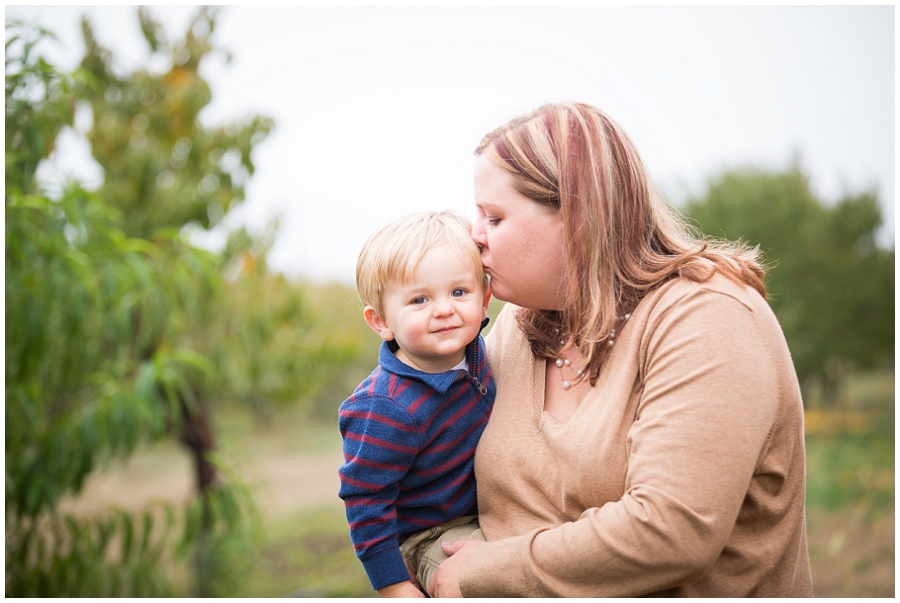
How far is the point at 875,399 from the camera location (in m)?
7.30

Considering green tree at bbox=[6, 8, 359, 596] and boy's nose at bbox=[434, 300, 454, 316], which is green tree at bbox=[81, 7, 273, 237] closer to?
green tree at bbox=[6, 8, 359, 596]

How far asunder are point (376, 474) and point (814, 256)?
6.66 meters

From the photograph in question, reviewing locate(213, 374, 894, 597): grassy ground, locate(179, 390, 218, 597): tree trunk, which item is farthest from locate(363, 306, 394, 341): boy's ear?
locate(213, 374, 894, 597): grassy ground

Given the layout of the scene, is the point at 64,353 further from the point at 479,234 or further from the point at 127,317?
the point at 479,234

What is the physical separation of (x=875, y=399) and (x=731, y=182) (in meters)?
2.74

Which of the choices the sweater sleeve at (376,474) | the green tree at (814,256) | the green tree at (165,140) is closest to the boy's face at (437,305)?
the sweater sleeve at (376,474)

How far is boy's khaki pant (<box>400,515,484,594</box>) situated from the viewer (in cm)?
138

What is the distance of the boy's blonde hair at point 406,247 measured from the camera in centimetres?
130

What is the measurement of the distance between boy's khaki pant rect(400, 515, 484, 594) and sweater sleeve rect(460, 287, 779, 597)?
0.90 ft

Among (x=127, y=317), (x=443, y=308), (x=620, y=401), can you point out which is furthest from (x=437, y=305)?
(x=127, y=317)

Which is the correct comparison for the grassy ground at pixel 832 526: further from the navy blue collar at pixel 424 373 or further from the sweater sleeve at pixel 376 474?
the navy blue collar at pixel 424 373

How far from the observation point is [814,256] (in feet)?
22.4

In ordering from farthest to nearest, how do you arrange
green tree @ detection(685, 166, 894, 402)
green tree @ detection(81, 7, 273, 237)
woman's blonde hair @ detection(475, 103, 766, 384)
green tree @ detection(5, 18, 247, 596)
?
green tree @ detection(685, 166, 894, 402), green tree @ detection(81, 7, 273, 237), green tree @ detection(5, 18, 247, 596), woman's blonde hair @ detection(475, 103, 766, 384)

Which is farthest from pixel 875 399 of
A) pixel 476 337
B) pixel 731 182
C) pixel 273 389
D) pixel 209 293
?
pixel 476 337
